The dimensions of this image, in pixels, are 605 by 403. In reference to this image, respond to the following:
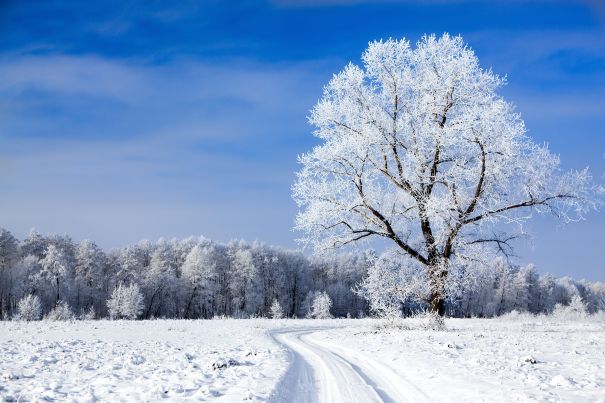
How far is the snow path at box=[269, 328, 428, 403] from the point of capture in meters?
8.88

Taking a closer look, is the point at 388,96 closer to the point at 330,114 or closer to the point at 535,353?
the point at 330,114

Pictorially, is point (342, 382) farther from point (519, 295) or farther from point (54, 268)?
→ point (519, 295)

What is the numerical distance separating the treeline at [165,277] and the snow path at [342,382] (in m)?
49.7

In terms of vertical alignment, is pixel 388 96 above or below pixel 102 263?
above

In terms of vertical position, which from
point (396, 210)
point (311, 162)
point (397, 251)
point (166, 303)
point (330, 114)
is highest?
point (330, 114)

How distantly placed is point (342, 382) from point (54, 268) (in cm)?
7413

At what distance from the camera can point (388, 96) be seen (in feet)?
69.6

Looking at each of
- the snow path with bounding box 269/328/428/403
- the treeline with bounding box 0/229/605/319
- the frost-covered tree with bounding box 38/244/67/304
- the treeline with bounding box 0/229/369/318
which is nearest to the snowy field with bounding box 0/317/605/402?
the snow path with bounding box 269/328/428/403

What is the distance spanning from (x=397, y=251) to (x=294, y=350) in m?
7.60

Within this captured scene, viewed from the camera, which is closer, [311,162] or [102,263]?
[311,162]

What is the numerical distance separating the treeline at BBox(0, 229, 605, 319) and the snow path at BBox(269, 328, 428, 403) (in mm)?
35994

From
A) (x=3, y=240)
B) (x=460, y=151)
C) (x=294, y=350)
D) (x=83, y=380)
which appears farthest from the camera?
(x=3, y=240)

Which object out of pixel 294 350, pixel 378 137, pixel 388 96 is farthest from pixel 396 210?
pixel 294 350

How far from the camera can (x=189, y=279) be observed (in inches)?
3553
